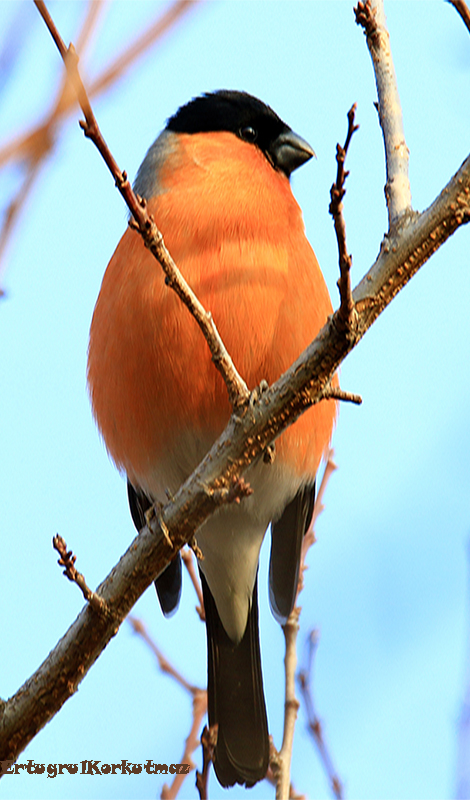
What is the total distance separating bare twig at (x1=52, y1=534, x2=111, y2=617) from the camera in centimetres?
203

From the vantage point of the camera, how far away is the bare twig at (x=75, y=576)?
2033mm

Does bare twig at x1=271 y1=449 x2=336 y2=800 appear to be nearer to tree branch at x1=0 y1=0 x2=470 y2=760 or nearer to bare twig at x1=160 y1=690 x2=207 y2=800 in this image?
bare twig at x1=160 y1=690 x2=207 y2=800

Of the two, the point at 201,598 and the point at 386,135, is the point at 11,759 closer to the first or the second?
the point at 201,598

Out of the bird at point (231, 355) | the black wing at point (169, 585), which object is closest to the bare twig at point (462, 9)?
the bird at point (231, 355)

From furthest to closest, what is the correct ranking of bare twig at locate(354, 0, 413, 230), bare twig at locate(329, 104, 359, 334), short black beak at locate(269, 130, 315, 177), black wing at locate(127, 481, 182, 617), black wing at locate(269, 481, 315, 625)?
short black beak at locate(269, 130, 315, 177) → black wing at locate(127, 481, 182, 617) → black wing at locate(269, 481, 315, 625) → bare twig at locate(354, 0, 413, 230) → bare twig at locate(329, 104, 359, 334)

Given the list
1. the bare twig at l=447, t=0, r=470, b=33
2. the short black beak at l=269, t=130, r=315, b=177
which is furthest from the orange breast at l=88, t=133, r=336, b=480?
the bare twig at l=447, t=0, r=470, b=33

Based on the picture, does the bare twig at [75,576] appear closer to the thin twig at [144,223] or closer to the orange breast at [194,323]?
the thin twig at [144,223]

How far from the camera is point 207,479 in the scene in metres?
2.19

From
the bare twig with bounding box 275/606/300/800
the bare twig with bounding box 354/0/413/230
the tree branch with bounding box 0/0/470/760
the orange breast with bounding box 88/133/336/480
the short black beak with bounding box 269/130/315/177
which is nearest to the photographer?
the tree branch with bounding box 0/0/470/760

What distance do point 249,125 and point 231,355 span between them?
4.58 feet

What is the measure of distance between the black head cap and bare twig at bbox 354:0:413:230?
1245 millimetres

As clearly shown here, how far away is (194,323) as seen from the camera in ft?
9.05

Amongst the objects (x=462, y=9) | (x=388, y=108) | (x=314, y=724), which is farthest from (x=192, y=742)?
(x=462, y=9)

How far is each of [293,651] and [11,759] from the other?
926 millimetres
